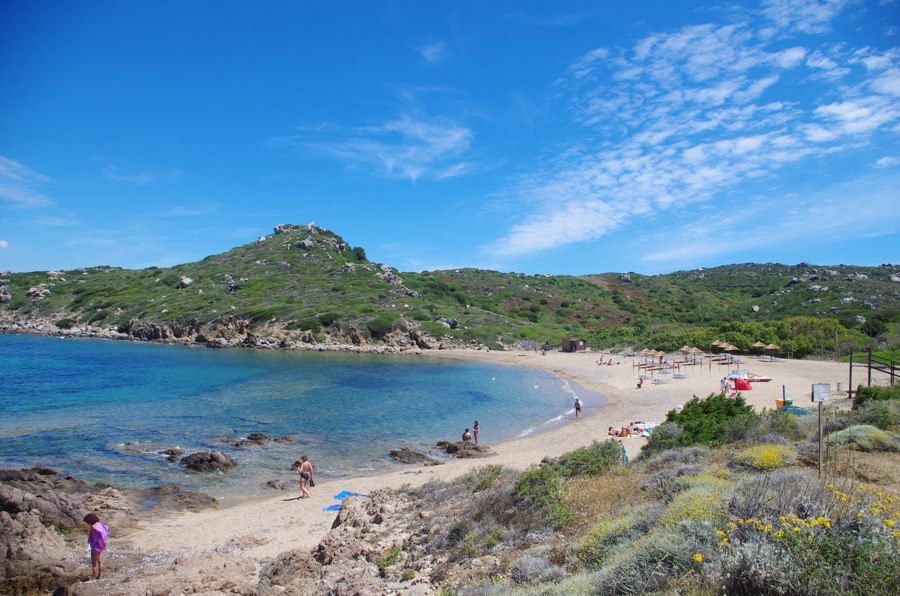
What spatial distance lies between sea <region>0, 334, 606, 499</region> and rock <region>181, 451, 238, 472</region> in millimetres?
309

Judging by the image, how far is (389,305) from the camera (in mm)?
86312

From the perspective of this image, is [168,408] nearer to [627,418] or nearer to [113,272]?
[627,418]

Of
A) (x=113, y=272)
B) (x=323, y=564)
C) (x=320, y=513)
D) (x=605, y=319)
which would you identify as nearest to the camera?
(x=323, y=564)

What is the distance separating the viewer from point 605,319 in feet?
317

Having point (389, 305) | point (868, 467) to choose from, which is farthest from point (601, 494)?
point (389, 305)

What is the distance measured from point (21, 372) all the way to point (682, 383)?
5369 centimetres

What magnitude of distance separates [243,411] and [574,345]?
5130 centimetres

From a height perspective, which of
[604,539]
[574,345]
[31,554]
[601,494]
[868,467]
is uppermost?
[574,345]

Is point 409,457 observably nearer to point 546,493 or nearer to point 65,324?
point 546,493

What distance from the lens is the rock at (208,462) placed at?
18.8 m

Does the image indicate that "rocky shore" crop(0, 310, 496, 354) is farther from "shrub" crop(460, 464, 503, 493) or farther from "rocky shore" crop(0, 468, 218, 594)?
"shrub" crop(460, 464, 503, 493)

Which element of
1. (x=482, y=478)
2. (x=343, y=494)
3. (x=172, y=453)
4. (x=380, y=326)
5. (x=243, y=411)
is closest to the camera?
(x=482, y=478)

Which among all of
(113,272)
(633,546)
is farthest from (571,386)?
(113,272)

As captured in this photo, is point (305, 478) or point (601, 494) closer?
point (601, 494)
